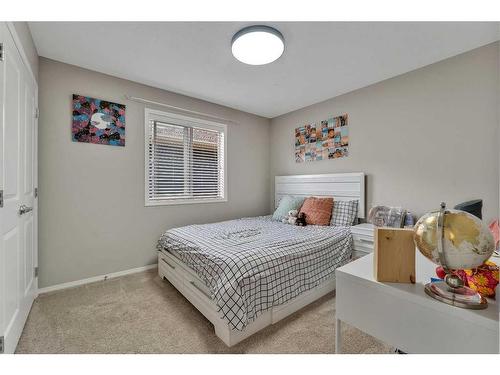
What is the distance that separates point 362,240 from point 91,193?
9.86ft

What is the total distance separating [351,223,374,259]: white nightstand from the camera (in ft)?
7.96

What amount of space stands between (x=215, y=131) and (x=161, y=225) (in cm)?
158

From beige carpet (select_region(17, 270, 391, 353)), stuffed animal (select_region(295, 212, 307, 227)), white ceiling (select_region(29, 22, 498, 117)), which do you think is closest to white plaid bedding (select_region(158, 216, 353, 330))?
beige carpet (select_region(17, 270, 391, 353))

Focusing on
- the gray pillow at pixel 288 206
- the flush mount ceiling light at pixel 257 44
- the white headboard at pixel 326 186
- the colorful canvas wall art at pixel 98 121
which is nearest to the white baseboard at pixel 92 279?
the colorful canvas wall art at pixel 98 121

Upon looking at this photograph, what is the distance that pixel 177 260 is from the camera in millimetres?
2191

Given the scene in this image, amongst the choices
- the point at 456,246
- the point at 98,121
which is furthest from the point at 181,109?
the point at 456,246

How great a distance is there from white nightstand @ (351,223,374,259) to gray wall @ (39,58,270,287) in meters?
2.13

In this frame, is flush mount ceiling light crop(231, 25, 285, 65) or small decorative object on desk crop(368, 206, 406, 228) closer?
flush mount ceiling light crop(231, 25, 285, 65)

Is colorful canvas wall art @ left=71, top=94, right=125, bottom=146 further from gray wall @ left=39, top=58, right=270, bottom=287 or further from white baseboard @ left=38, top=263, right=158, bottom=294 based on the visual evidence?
white baseboard @ left=38, top=263, right=158, bottom=294

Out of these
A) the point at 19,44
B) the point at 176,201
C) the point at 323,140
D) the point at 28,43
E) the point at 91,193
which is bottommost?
the point at 176,201

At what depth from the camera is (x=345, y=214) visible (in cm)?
284

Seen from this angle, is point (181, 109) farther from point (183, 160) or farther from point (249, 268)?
point (249, 268)

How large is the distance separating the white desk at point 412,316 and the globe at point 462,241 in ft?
0.52

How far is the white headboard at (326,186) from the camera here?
9.45 feet
